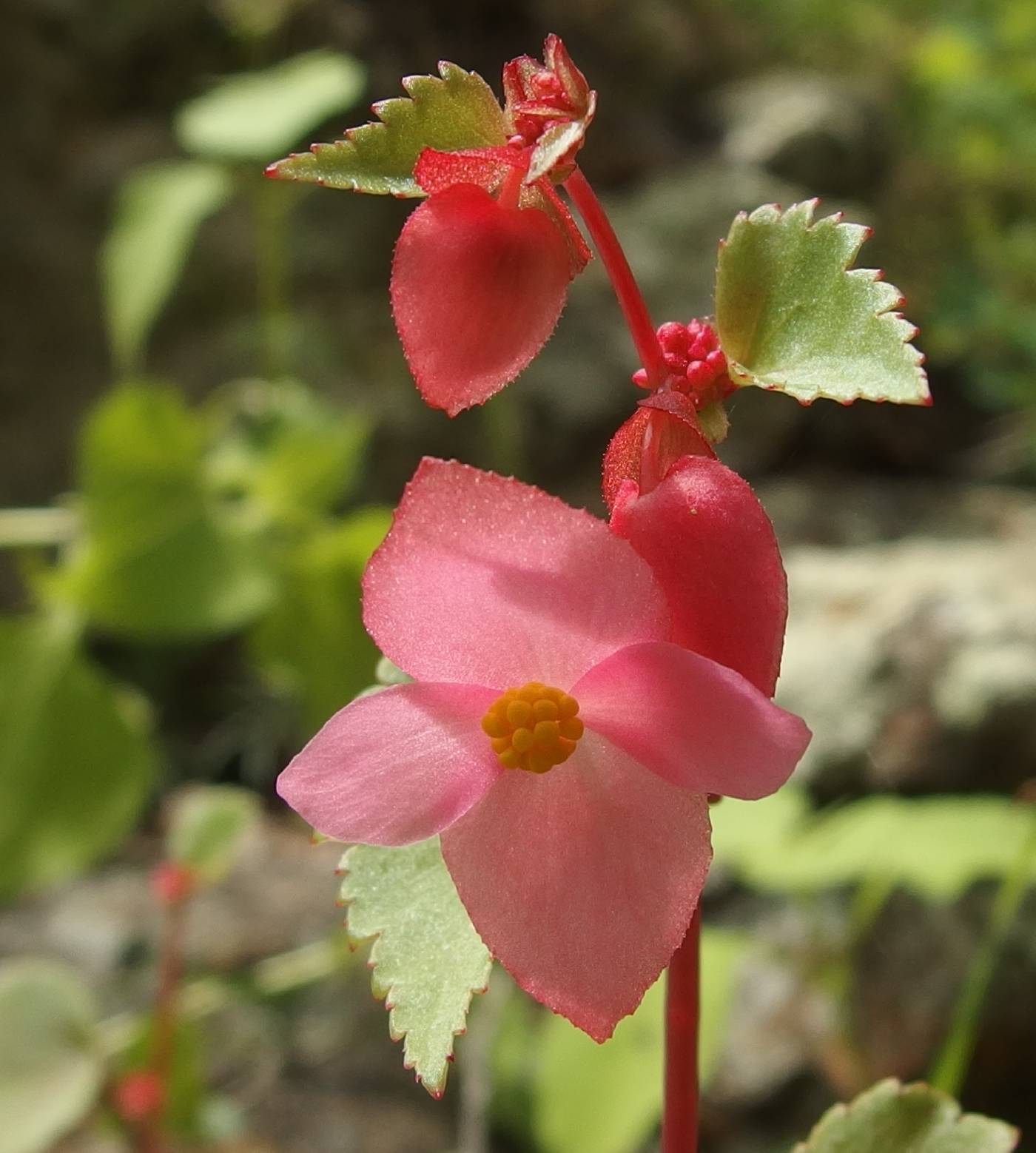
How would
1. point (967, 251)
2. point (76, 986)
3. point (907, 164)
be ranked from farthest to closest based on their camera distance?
point (907, 164) < point (967, 251) < point (76, 986)

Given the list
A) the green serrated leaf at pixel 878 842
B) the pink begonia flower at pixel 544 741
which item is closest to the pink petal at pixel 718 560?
the pink begonia flower at pixel 544 741

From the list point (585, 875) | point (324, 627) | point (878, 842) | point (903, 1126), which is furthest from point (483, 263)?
point (324, 627)

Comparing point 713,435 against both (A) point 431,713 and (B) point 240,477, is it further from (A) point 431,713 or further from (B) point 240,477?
(B) point 240,477

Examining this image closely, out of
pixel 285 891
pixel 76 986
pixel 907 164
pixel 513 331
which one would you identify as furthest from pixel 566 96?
pixel 907 164

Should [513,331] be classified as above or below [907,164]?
above

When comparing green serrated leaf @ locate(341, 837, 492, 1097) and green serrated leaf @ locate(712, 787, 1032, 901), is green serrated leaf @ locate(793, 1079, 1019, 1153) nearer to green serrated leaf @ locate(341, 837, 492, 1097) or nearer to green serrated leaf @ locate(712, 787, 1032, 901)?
green serrated leaf @ locate(341, 837, 492, 1097)

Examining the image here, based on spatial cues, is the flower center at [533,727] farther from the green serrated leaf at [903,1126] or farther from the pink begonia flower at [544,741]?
the green serrated leaf at [903,1126]

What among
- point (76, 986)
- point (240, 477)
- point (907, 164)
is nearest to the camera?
point (76, 986)
